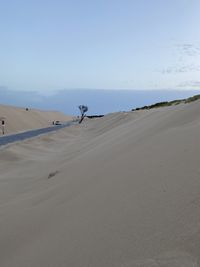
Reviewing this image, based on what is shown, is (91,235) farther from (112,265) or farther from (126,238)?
(112,265)

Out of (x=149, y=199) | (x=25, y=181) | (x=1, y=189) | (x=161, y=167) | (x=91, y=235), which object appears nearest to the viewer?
(x=91, y=235)

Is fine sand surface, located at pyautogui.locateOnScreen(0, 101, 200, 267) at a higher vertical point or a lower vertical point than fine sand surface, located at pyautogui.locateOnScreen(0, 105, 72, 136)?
higher

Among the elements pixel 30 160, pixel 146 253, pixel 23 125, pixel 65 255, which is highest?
pixel 146 253

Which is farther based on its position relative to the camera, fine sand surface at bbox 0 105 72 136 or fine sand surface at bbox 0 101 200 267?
fine sand surface at bbox 0 105 72 136

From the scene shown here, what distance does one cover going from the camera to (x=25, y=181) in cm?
904

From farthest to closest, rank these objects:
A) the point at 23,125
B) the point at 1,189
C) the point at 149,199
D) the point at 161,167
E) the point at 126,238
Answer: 1. the point at 23,125
2. the point at 1,189
3. the point at 161,167
4. the point at 149,199
5. the point at 126,238

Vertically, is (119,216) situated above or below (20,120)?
above

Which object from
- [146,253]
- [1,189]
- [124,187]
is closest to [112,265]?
[146,253]

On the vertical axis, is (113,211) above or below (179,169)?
below

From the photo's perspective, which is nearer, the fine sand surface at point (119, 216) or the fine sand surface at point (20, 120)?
the fine sand surface at point (119, 216)

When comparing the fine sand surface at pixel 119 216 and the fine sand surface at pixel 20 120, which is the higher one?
the fine sand surface at pixel 119 216

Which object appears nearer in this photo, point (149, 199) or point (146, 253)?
point (146, 253)

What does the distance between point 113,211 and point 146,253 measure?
1.08 meters

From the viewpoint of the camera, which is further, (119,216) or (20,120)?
(20,120)
